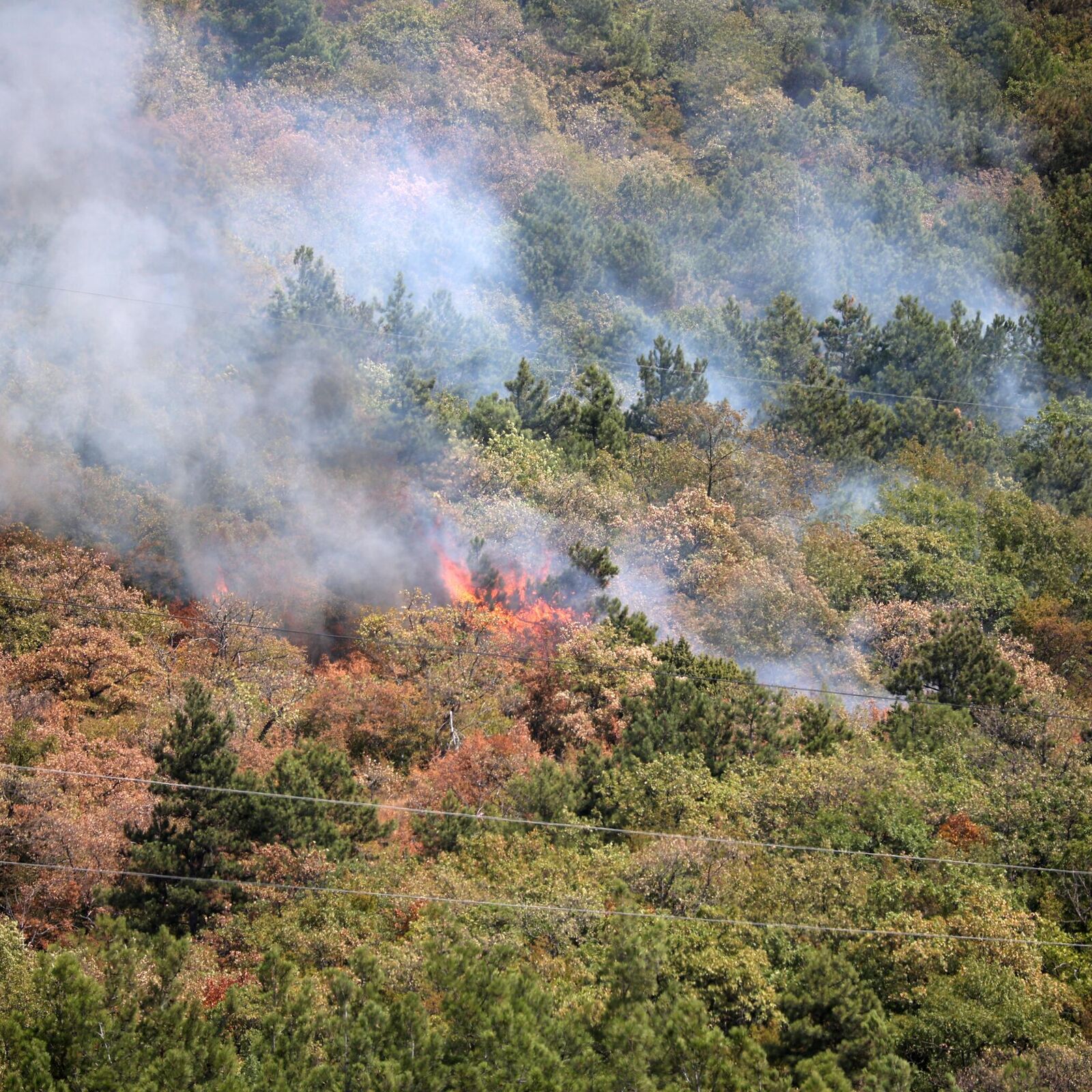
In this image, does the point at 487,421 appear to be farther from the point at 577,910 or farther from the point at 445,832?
the point at 577,910

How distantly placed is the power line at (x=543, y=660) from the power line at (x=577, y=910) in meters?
8.75

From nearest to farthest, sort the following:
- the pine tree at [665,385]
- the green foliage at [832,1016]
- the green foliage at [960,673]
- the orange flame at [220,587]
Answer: the green foliage at [832,1016] < the green foliage at [960,673] < the orange flame at [220,587] < the pine tree at [665,385]

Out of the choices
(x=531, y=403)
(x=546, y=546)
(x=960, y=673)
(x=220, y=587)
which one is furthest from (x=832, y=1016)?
(x=531, y=403)

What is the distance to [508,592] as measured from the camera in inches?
1880

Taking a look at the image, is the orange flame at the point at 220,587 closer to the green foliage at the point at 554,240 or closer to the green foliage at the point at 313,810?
the green foliage at the point at 313,810

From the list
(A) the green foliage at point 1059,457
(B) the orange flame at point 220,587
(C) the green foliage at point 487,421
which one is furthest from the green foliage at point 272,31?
(A) the green foliage at point 1059,457

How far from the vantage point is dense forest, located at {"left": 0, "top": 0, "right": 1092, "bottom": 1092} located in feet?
82.4

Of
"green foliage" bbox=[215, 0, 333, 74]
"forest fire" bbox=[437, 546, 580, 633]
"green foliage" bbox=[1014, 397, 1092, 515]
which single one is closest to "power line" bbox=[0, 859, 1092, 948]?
"forest fire" bbox=[437, 546, 580, 633]

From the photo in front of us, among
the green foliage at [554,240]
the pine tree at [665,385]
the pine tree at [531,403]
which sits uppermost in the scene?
the green foliage at [554,240]

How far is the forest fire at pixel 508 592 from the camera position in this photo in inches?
1797

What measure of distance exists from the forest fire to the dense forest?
26cm

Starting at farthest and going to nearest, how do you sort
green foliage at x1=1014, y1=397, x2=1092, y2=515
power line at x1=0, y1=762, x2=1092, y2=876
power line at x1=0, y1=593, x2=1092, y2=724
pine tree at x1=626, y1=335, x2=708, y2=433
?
green foliage at x1=1014, y1=397, x2=1092, y2=515 → pine tree at x1=626, y1=335, x2=708, y2=433 → power line at x1=0, y1=593, x2=1092, y2=724 → power line at x1=0, y1=762, x2=1092, y2=876

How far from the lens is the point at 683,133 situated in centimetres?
9019

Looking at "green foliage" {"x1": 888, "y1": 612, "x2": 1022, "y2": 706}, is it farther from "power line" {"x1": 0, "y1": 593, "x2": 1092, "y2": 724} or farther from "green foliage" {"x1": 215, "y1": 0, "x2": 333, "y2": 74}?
"green foliage" {"x1": 215, "y1": 0, "x2": 333, "y2": 74}
